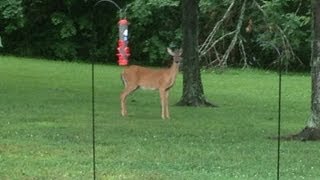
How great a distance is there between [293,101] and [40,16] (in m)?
21.8

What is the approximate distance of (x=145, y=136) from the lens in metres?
11.5

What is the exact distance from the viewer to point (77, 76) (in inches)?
989

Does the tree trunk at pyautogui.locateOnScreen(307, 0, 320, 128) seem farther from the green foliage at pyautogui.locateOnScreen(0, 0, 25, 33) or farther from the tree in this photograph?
the green foliage at pyautogui.locateOnScreen(0, 0, 25, 33)

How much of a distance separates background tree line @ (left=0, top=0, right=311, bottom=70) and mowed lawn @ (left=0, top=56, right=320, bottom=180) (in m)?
10.1

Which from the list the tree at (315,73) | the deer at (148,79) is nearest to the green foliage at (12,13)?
the deer at (148,79)

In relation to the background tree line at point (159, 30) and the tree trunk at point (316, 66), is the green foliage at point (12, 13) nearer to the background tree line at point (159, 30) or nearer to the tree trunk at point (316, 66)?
the background tree line at point (159, 30)

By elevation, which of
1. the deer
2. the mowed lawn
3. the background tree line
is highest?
the background tree line

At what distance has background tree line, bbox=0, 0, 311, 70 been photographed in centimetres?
3089

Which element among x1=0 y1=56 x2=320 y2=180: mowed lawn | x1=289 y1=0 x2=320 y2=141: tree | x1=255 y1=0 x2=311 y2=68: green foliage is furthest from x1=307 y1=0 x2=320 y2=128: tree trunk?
x1=255 y1=0 x2=311 y2=68: green foliage

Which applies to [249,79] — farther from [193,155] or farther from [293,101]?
[193,155]

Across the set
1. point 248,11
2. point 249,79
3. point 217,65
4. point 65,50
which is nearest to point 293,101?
point 249,79

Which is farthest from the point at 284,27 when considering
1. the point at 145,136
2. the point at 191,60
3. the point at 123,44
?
the point at 145,136

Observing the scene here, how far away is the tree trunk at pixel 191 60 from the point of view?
53.6ft

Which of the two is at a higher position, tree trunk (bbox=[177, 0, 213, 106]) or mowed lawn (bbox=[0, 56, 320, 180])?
tree trunk (bbox=[177, 0, 213, 106])
